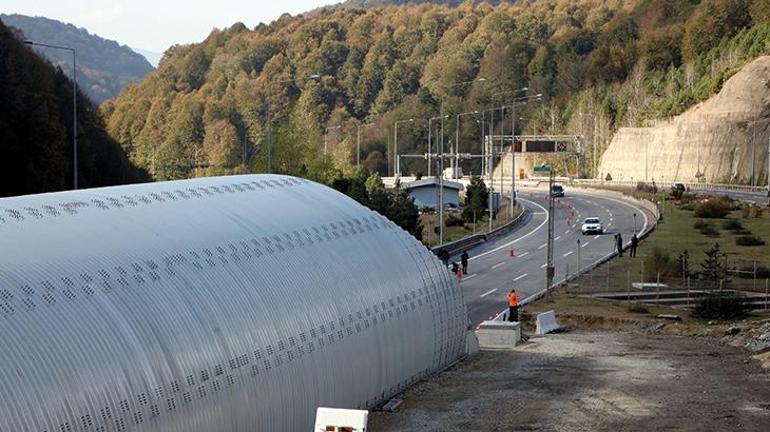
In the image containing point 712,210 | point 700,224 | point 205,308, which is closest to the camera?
point 205,308

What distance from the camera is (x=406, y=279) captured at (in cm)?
3112

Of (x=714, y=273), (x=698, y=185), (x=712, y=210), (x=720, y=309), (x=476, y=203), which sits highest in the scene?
(x=698, y=185)

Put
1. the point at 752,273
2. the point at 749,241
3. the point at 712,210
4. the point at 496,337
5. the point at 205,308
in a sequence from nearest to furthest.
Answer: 1. the point at 205,308
2. the point at 496,337
3. the point at 752,273
4. the point at 749,241
5. the point at 712,210

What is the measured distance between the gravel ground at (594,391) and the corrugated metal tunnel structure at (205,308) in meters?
1.27

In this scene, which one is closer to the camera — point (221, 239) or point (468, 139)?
point (221, 239)

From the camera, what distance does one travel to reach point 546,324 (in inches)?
1614

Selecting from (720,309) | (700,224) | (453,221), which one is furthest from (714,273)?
(453,221)

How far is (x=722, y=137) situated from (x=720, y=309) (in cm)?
9769

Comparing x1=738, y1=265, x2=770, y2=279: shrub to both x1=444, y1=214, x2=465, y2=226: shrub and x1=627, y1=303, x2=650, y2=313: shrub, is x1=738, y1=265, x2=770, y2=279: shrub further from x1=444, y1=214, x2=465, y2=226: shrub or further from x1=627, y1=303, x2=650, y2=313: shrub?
x1=444, y1=214, x2=465, y2=226: shrub

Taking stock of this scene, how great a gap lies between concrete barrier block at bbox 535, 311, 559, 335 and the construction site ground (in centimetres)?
50

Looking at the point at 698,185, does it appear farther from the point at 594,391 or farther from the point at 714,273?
the point at 594,391

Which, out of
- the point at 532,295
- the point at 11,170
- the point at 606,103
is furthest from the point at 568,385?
the point at 606,103

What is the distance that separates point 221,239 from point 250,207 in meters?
3.34

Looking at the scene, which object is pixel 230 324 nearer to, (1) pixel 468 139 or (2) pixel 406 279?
(2) pixel 406 279
